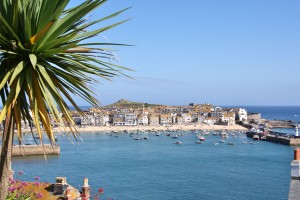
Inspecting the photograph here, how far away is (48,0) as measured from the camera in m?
3.79

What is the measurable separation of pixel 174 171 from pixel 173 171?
13 centimetres

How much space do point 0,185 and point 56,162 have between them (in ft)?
183

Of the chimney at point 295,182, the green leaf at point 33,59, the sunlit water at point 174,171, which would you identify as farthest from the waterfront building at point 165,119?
the green leaf at point 33,59

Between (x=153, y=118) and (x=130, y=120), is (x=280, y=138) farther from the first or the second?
(x=130, y=120)

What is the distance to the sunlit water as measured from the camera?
38062mm

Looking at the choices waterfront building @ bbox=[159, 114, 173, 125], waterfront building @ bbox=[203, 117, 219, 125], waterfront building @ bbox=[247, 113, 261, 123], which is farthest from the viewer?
waterfront building @ bbox=[247, 113, 261, 123]

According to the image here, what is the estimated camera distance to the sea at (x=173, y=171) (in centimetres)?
3781

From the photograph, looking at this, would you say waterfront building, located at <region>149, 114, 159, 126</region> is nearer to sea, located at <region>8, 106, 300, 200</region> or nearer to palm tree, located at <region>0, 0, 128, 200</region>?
sea, located at <region>8, 106, 300, 200</region>

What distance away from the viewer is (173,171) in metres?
50.8

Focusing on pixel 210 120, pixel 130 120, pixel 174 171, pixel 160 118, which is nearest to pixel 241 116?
pixel 210 120

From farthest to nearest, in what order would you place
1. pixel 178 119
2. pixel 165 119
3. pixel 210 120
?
pixel 178 119 < pixel 210 120 < pixel 165 119

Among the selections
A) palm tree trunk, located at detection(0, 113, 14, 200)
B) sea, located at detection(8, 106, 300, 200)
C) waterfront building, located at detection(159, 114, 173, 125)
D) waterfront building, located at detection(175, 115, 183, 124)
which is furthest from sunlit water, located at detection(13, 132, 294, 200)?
waterfront building, located at detection(175, 115, 183, 124)

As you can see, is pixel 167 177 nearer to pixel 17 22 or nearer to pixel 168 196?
pixel 168 196

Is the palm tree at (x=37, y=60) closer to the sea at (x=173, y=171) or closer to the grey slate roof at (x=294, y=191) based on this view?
the grey slate roof at (x=294, y=191)
